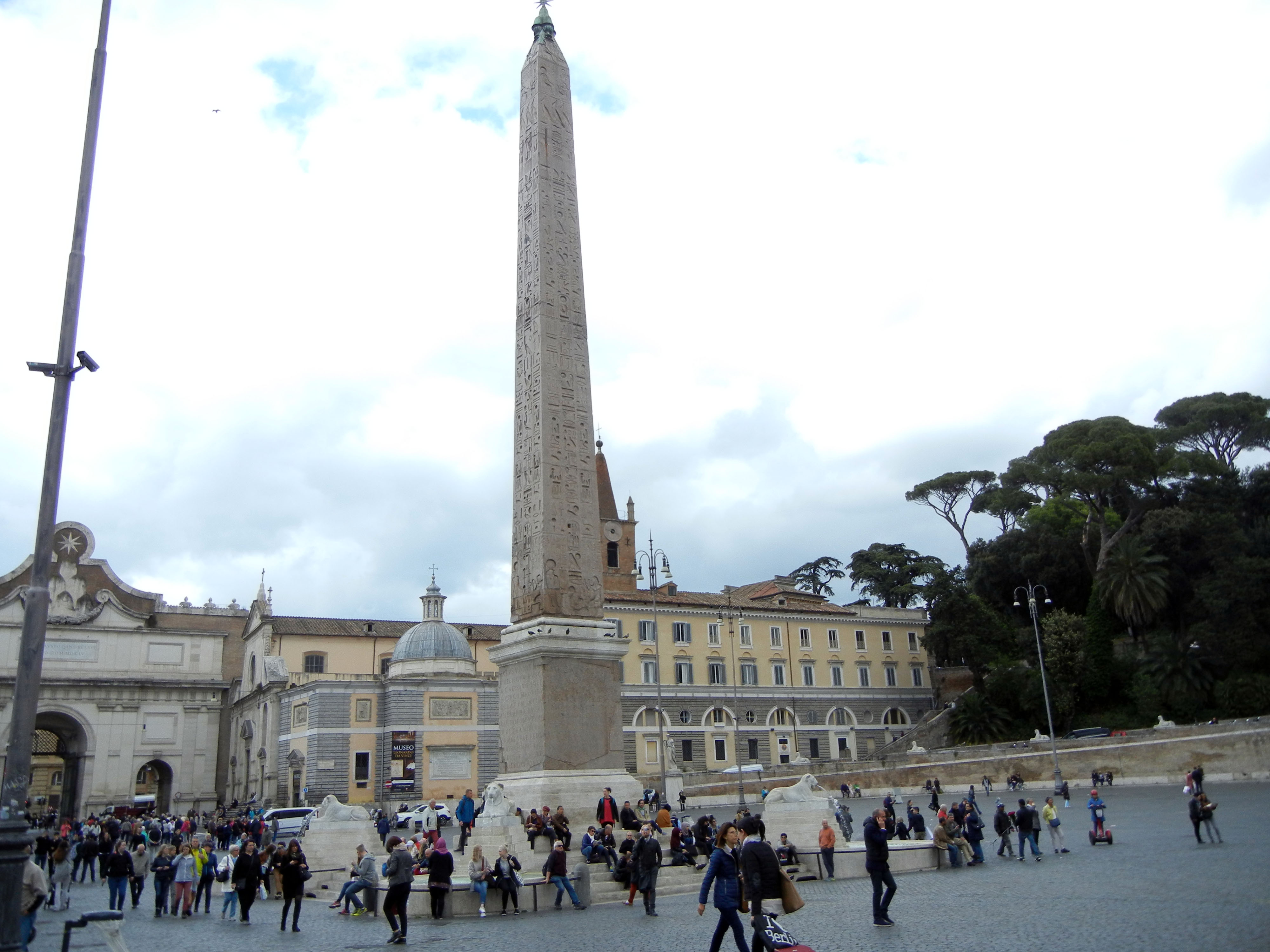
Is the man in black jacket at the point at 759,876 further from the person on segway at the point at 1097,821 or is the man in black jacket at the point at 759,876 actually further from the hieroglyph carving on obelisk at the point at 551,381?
the person on segway at the point at 1097,821

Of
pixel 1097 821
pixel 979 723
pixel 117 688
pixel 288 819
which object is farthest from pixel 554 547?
pixel 117 688

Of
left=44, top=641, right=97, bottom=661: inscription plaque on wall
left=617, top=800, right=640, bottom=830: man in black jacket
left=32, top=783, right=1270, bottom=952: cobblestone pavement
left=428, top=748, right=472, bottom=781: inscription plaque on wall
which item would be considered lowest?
left=32, top=783, right=1270, bottom=952: cobblestone pavement

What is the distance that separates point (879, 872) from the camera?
8.98m

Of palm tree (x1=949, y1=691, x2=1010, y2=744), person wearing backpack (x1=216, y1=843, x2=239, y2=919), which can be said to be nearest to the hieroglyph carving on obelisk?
person wearing backpack (x1=216, y1=843, x2=239, y2=919)

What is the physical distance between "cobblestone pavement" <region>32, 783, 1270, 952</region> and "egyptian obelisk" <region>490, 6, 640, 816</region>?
2.07 meters

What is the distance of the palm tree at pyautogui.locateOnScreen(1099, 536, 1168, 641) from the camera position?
3925 cm

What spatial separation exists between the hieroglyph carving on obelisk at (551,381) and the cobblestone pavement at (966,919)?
416 cm

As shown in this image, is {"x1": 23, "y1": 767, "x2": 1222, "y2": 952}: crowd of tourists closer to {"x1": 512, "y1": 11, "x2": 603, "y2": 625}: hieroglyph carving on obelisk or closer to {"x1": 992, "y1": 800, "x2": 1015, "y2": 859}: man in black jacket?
{"x1": 992, "y1": 800, "x2": 1015, "y2": 859}: man in black jacket

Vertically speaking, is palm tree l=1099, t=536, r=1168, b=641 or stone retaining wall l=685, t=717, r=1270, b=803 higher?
palm tree l=1099, t=536, r=1168, b=641

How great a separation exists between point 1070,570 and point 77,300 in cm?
4605

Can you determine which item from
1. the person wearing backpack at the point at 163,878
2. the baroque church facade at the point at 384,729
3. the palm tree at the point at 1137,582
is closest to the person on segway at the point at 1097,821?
the person wearing backpack at the point at 163,878

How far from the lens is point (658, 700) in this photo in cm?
3312

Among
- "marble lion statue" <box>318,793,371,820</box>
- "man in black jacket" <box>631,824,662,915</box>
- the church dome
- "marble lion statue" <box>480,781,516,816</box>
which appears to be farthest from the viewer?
the church dome

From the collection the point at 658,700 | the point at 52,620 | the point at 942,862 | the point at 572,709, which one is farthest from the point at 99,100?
the point at 52,620
